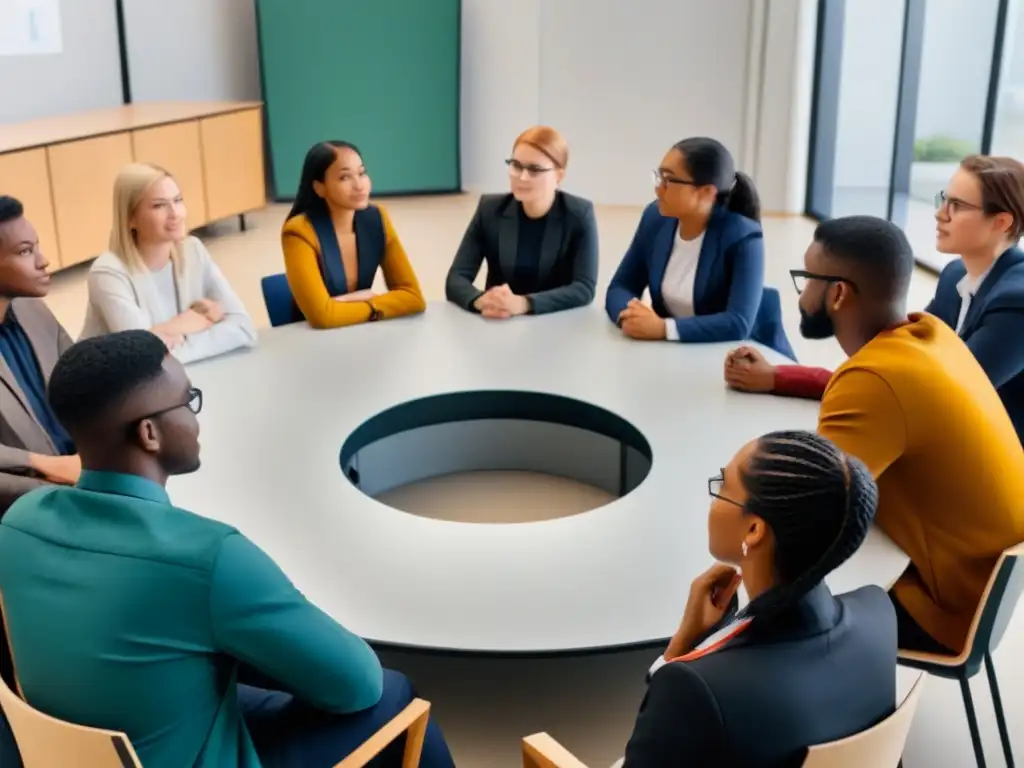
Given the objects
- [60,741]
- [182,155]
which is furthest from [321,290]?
[182,155]

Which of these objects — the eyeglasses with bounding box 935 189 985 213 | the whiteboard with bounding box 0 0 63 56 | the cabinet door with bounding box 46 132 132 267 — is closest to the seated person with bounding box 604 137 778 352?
the eyeglasses with bounding box 935 189 985 213

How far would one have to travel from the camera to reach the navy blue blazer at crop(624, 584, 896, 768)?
1234mm

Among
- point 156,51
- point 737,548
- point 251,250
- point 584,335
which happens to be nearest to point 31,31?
point 156,51

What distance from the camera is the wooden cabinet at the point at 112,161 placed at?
19.4 ft

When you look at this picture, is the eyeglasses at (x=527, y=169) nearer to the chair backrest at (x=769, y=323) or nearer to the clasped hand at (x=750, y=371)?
the chair backrest at (x=769, y=323)

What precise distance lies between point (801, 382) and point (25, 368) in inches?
81.1

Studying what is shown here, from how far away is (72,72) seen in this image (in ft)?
23.7

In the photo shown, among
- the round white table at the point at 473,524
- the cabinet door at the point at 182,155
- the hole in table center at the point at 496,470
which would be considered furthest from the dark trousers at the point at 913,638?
the cabinet door at the point at 182,155

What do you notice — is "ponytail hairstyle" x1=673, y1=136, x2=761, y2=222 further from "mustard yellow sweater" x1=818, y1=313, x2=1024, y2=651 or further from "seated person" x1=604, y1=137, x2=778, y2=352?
"mustard yellow sweater" x1=818, y1=313, x2=1024, y2=651

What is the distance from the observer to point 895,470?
6.77ft

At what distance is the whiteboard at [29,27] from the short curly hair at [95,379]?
5914mm

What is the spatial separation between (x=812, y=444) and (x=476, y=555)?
88cm

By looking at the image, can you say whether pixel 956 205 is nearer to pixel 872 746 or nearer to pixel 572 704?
pixel 572 704

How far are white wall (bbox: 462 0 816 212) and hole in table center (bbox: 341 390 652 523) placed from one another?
218 inches
